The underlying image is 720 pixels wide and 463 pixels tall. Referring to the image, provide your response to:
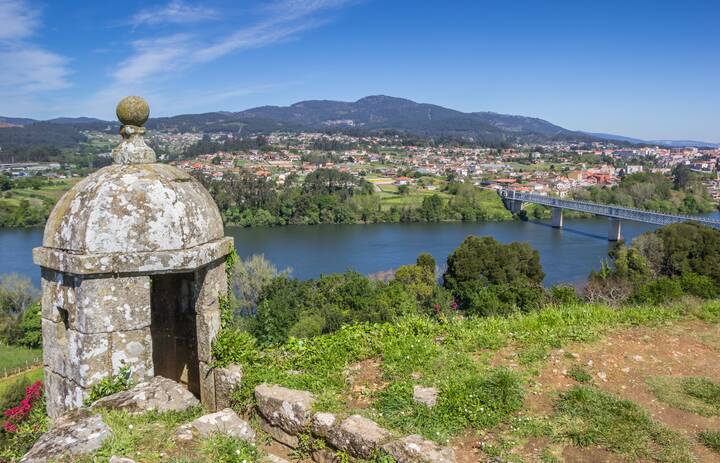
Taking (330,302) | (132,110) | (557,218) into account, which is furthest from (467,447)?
(557,218)

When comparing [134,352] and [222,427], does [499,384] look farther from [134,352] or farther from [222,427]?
[134,352]

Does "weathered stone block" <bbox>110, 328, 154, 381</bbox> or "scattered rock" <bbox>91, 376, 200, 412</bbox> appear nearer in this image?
"scattered rock" <bbox>91, 376, 200, 412</bbox>

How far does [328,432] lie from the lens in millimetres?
3410

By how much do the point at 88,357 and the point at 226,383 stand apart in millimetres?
1000

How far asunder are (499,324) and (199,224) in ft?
10.4

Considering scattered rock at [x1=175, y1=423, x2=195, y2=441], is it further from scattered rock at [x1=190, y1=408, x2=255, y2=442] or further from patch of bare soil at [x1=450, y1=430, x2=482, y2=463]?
patch of bare soil at [x1=450, y1=430, x2=482, y2=463]

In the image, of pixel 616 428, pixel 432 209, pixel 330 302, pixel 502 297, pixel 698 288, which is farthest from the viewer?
pixel 432 209


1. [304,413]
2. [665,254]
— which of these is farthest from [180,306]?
[665,254]

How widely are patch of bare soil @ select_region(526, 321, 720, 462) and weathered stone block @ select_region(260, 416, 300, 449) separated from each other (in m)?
1.64

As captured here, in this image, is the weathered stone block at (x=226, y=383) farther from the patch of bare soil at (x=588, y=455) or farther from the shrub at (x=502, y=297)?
the shrub at (x=502, y=297)

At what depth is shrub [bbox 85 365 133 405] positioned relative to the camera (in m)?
3.82

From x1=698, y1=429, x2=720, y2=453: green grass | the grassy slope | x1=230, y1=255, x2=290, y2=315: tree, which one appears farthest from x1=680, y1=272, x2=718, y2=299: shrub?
x1=230, y1=255, x2=290, y2=315: tree

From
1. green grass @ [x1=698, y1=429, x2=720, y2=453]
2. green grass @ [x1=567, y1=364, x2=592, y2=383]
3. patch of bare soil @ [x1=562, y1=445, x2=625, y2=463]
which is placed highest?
green grass @ [x1=567, y1=364, x2=592, y2=383]

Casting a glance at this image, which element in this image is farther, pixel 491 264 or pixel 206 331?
pixel 491 264
